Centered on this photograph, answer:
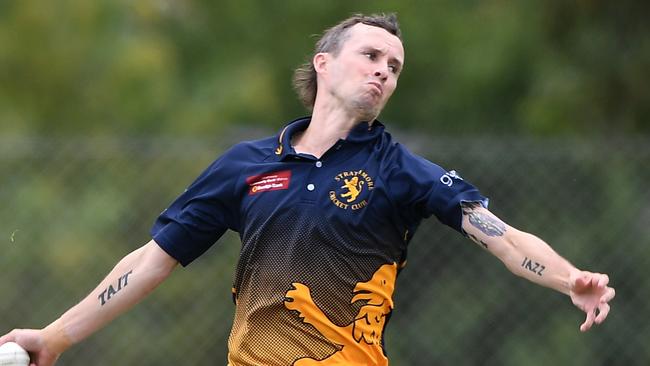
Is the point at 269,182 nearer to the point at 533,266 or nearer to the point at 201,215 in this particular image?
the point at 201,215

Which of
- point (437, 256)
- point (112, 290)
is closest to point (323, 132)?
point (112, 290)

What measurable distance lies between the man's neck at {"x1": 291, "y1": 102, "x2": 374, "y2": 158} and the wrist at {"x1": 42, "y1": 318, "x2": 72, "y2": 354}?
3.40 feet

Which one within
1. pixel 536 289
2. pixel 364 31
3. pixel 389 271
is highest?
pixel 364 31

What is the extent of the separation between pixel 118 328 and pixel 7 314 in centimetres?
58

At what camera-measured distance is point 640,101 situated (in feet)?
30.3

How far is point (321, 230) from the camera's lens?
436 cm

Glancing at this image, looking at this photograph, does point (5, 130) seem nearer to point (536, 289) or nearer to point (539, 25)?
point (539, 25)

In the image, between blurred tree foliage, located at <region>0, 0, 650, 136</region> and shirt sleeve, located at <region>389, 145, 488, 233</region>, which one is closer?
shirt sleeve, located at <region>389, 145, 488, 233</region>

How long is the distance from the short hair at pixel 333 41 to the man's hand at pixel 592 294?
4.21 ft

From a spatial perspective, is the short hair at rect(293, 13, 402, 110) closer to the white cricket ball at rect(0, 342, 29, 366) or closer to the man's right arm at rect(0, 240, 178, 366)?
the man's right arm at rect(0, 240, 178, 366)

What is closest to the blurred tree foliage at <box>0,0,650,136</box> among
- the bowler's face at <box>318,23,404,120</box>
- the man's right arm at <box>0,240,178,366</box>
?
the bowler's face at <box>318,23,404,120</box>

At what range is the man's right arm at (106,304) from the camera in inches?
183

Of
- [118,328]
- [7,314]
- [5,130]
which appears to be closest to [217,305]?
[118,328]

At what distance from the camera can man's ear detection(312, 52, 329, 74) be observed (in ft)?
15.9
